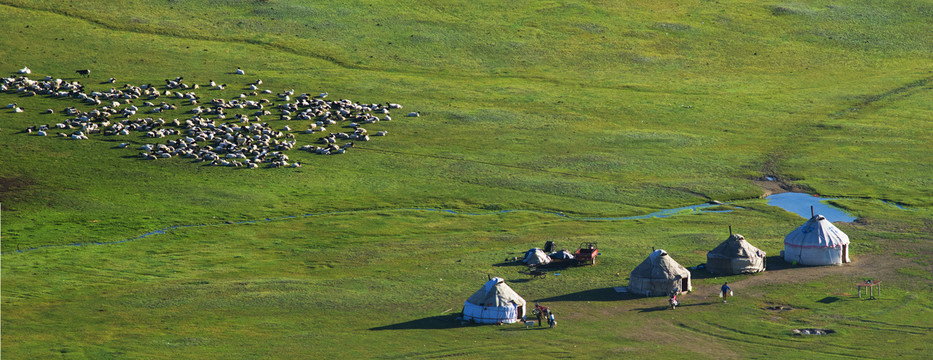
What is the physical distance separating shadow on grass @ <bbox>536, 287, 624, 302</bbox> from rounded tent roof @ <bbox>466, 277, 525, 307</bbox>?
4.48 metres

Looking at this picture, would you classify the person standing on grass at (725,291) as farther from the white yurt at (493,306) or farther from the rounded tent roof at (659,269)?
the white yurt at (493,306)

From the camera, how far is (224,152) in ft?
366

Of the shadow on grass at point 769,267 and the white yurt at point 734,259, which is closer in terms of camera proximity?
the white yurt at point 734,259

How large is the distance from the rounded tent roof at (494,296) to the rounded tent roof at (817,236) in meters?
23.9

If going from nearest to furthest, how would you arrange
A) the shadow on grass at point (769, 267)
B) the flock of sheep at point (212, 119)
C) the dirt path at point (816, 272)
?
the dirt path at point (816, 272)
the shadow on grass at point (769, 267)
the flock of sheep at point (212, 119)

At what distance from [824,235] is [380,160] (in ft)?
153

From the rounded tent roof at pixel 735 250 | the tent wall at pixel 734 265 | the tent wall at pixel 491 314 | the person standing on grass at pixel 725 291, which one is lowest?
the tent wall at pixel 491 314

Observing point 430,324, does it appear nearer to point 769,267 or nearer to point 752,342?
point 752,342

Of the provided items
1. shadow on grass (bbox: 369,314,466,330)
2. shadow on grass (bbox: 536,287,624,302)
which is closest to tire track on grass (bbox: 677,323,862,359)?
shadow on grass (bbox: 536,287,624,302)

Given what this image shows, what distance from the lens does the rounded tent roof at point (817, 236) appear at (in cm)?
8131

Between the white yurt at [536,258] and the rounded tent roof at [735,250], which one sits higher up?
the rounded tent roof at [735,250]

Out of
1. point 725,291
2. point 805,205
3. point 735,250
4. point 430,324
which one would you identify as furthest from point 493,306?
point 805,205

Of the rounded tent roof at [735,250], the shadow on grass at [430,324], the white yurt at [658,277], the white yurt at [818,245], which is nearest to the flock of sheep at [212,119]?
the shadow on grass at [430,324]

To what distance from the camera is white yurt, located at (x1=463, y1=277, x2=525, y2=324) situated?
68.7 m
